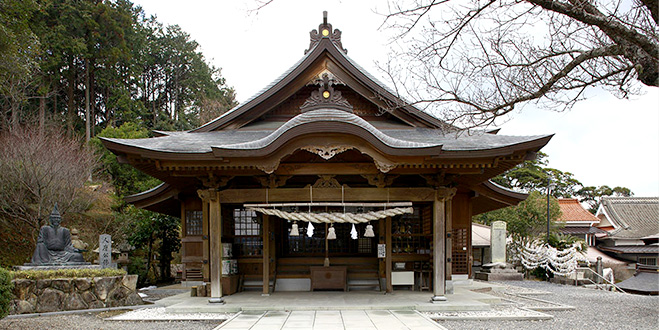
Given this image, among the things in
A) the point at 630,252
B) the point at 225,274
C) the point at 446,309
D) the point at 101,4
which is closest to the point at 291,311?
the point at 225,274

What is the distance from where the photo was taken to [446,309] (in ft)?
27.9

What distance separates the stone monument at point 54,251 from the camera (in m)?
9.57

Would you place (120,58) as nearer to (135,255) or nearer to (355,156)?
(135,255)

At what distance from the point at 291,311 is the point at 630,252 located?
2838cm

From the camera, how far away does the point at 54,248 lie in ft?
32.2

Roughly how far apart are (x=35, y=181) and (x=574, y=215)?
32635 millimetres

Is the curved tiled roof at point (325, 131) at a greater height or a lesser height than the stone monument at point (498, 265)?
greater

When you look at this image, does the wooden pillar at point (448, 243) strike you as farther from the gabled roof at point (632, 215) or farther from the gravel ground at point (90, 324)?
the gabled roof at point (632, 215)

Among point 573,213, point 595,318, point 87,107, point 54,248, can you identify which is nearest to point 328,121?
point 595,318

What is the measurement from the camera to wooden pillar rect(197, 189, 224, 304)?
30.0 feet

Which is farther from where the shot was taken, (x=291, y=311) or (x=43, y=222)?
(x=43, y=222)

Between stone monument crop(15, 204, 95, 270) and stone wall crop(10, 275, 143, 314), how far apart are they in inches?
36.2

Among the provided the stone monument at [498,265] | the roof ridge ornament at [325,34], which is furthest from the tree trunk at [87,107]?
the stone monument at [498,265]

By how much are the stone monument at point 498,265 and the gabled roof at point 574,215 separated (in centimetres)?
1428
